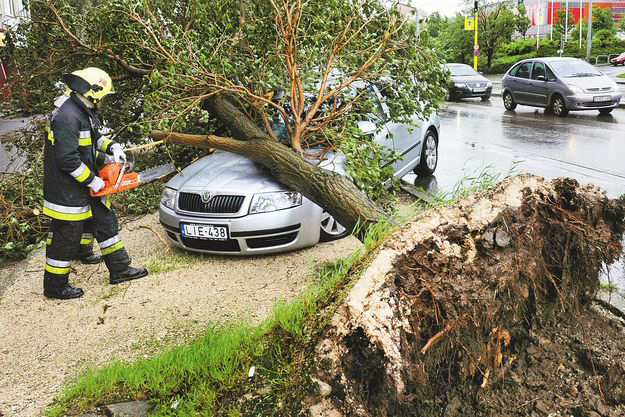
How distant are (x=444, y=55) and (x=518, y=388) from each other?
4.83m

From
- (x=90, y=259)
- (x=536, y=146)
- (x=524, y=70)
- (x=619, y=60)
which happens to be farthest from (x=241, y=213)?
(x=619, y=60)

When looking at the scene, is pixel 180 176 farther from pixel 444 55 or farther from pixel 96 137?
pixel 444 55

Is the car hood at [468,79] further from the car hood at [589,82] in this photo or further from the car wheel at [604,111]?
the car wheel at [604,111]

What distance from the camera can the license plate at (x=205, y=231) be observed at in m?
5.89

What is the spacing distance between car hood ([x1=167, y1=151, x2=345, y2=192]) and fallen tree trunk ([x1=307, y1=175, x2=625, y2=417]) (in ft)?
10.1

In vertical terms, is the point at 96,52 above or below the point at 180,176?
above

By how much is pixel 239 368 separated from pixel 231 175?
10.7 ft

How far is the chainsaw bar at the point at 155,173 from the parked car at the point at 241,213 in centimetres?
128

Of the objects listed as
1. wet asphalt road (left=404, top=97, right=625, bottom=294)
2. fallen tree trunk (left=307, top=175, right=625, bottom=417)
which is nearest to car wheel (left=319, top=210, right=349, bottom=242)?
wet asphalt road (left=404, top=97, right=625, bottom=294)

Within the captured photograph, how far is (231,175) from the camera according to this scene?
6211 millimetres

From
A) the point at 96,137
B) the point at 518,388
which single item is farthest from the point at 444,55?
the point at 518,388

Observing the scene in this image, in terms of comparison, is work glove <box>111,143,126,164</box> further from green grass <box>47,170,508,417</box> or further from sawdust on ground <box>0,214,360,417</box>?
green grass <box>47,170,508,417</box>

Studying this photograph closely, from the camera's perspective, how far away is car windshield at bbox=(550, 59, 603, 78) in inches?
714

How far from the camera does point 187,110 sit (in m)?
5.96
